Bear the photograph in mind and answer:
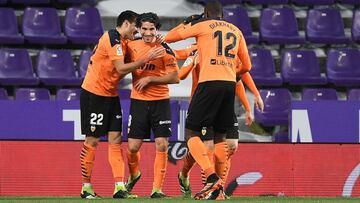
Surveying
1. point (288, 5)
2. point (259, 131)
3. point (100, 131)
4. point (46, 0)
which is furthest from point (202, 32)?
point (288, 5)

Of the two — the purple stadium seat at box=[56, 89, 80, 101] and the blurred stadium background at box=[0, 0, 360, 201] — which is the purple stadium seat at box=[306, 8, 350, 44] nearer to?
the blurred stadium background at box=[0, 0, 360, 201]

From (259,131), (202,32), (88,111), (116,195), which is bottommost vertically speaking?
(259,131)

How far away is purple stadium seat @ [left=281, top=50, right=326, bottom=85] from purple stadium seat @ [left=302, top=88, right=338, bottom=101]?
1.17ft

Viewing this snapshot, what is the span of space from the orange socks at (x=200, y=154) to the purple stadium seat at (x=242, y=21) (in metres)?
6.61

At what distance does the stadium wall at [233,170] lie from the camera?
12.2 metres

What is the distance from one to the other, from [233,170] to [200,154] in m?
2.81

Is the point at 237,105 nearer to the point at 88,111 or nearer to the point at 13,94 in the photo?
the point at 13,94

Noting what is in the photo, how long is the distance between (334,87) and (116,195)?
23.2 feet

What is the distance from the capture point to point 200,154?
31.5ft

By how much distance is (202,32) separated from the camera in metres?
9.68

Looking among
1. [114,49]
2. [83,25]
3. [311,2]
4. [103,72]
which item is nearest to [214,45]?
[114,49]

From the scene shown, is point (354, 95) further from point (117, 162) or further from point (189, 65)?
point (117, 162)

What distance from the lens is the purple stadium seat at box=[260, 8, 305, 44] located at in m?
16.5

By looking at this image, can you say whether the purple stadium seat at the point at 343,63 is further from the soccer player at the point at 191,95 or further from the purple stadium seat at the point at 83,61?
the soccer player at the point at 191,95
